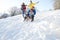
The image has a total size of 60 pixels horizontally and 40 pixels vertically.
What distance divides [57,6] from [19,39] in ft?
47.7

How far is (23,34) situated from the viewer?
827 cm

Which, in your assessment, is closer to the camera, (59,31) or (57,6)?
(59,31)

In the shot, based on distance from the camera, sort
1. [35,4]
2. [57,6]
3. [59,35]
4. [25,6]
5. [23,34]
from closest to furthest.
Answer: [59,35]
[23,34]
[35,4]
[25,6]
[57,6]

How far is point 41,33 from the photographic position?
7945 millimetres

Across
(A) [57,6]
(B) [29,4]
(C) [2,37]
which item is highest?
(B) [29,4]

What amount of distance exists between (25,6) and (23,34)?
10.2ft

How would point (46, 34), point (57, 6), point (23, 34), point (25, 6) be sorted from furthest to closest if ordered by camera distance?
point (57, 6) → point (25, 6) → point (23, 34) → point (46, 34)

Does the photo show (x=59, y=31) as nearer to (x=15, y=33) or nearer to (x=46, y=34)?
(x=46, y=34)

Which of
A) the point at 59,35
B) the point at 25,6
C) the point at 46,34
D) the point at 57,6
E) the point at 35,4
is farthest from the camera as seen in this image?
the point at 57,6

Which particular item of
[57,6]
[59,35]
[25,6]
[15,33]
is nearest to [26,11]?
[25,6]

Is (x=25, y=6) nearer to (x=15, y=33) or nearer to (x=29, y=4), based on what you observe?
(x=29, y=4)

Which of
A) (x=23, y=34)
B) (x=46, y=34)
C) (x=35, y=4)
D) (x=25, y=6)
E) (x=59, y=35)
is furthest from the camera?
(x=25, y=6)

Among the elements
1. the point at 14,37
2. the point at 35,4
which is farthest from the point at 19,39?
the point at 35,4

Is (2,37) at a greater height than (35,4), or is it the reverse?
(35,4)
